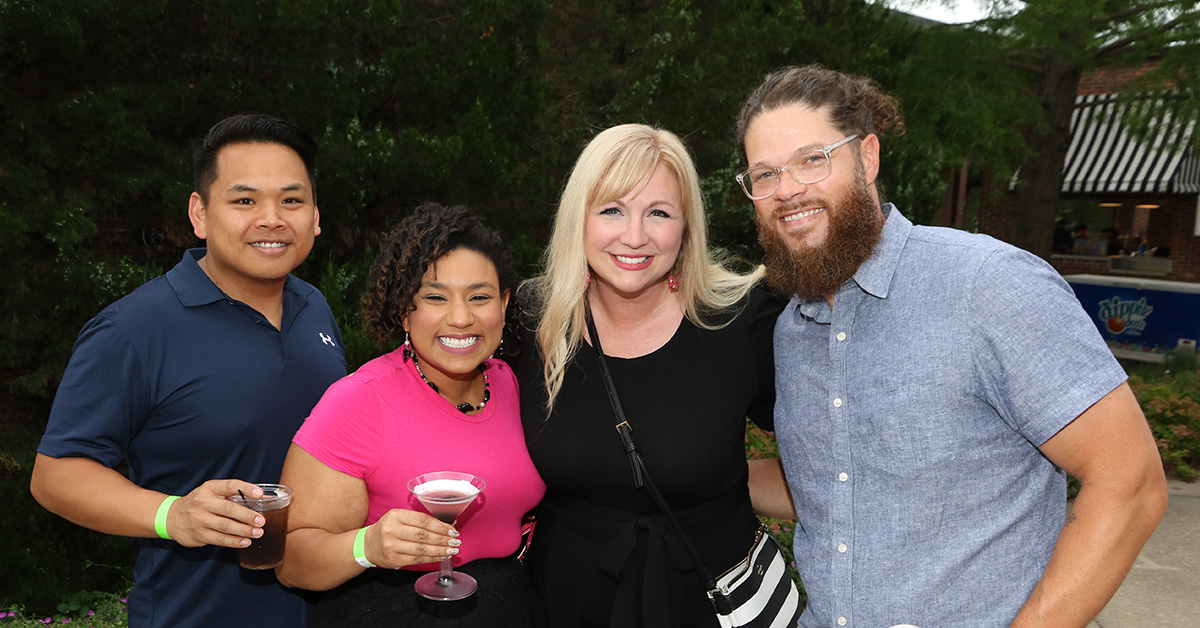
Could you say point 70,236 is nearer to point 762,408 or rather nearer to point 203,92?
point 203,92

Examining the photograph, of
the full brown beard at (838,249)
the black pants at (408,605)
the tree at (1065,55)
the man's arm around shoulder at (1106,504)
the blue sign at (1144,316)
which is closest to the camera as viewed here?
the man's arm around shoulder at (1106,504)

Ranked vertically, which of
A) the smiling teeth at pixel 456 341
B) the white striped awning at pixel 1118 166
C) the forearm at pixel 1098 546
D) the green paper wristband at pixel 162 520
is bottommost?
the green paper wristband at pixel 162 520

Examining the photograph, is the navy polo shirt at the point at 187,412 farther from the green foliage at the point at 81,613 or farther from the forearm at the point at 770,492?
the green foliage at the point at 81,613

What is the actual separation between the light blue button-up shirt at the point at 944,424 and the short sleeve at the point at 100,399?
6.60 ft

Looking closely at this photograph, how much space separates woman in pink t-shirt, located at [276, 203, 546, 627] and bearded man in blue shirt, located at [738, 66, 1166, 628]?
884 mm

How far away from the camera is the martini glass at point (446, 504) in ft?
7.26

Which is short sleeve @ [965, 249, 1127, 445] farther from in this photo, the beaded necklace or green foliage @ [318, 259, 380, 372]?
green foliage @ [318, 259, 380, 372]

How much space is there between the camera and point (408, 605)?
8.05 ft

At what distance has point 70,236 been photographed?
6.28 meters

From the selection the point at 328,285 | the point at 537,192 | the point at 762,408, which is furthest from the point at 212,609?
the point at 537,192

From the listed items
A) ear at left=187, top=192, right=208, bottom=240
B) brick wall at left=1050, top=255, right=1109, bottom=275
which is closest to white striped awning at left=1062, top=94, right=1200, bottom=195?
brick wall at left=1050, top=255, right=1109, bottom=275

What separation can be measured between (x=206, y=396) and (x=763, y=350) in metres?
1.81

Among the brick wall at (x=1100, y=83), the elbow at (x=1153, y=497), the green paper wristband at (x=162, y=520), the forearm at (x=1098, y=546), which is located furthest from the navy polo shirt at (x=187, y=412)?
the brick wall at (x=1100, y=83)

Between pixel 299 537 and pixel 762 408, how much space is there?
1.56 m
